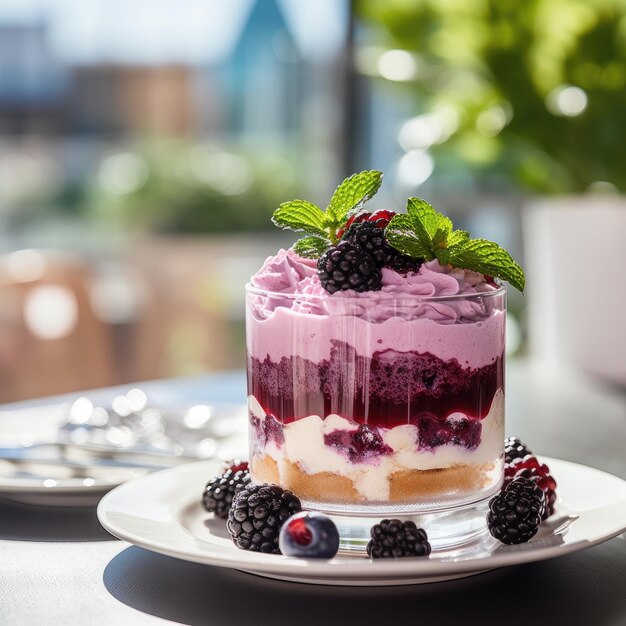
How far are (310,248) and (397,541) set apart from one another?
299 millimetres

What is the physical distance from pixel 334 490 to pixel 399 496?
0.06 metres

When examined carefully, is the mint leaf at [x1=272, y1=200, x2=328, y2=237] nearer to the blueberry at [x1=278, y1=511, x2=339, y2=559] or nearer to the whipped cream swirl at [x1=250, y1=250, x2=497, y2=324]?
the whipped cream swirl at [x1=250, y1=250, x2=497, y2=324]

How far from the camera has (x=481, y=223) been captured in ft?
12.7

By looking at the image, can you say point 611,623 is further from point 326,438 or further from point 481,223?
point 481,223

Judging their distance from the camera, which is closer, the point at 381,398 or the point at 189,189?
the point at 381,398

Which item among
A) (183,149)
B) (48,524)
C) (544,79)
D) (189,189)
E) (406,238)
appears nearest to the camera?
(406,238)

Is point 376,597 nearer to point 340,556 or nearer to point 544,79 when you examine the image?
point 340,556

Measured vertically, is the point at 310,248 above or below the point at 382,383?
above

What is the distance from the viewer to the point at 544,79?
224 cm

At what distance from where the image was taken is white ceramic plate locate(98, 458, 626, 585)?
80 centimetres

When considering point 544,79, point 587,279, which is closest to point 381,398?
point 587,279

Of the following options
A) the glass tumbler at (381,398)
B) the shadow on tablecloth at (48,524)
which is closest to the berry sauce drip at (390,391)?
the glass tumbler at (381,398)

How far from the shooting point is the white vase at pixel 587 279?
193 cm

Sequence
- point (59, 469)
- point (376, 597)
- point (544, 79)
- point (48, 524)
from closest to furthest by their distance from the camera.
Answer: point (376, 597) < point (48, 524) < point (59, 469) < point (544, 79)
